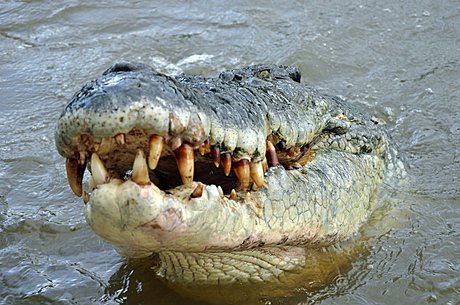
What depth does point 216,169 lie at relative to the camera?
2.92 meters

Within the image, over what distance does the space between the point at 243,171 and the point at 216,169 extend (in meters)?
0.27

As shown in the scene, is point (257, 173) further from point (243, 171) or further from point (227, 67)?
point (227, 67)

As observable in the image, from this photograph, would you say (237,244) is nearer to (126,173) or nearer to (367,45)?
(126,173)

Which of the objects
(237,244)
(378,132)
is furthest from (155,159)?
(378,132)

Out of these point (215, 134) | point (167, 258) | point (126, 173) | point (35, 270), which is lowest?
point (35, 270)

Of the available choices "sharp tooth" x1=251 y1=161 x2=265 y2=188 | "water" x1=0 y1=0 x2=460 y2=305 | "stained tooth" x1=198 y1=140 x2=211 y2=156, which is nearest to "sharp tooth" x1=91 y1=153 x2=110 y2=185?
"stained tooth" x1=198 y1=140 x2=211 y2=156

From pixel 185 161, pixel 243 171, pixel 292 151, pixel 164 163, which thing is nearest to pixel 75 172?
pixel 164 163

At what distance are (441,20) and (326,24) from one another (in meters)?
1.11

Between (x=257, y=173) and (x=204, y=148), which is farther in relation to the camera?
(x=257, y=173)

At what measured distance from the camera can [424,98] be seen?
5777mm

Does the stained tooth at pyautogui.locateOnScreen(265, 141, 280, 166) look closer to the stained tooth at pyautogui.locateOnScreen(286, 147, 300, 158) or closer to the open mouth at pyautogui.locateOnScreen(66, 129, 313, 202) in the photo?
the open mouth at pyautogui.locateOnScreen(66, 129, 313, 202)

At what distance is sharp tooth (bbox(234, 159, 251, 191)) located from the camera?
2.65 m

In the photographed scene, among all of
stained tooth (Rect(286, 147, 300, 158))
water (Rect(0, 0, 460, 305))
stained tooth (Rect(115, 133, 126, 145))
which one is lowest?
water (Rect(0, 0, 460, 305))

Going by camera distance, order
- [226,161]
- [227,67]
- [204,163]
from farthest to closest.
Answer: [227,67] → [204,163] → [226,161]
